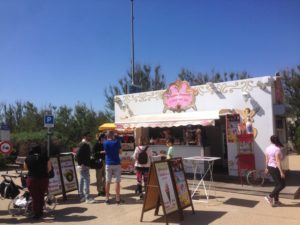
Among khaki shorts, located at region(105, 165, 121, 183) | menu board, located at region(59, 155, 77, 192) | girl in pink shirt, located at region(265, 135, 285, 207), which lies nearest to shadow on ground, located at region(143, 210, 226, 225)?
girl in pink shirt, located at region(265, 135, 285, 207)

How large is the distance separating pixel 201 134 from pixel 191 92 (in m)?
1.72

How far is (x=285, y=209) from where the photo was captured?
7.68 metres

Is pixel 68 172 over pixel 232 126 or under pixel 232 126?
under

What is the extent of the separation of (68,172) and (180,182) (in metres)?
3.75

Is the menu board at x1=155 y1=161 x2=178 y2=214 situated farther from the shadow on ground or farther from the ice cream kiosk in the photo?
the ice cream kiosk

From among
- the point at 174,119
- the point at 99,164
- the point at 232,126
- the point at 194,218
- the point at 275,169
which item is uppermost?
the point at 174,119

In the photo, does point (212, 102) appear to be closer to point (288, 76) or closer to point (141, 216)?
point (141, 216)

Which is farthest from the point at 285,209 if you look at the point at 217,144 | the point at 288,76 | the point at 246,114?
the point at 288,76

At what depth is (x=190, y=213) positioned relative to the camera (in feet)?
24.3

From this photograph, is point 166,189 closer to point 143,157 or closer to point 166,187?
point 166,187

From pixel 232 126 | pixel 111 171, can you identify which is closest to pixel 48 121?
pixel 111 171

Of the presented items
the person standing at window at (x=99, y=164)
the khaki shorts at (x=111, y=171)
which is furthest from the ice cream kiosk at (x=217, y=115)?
the khaki shorts at (x=111, y=171)

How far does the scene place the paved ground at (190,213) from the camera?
6.74m

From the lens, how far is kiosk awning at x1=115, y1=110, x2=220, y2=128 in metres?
11.3
